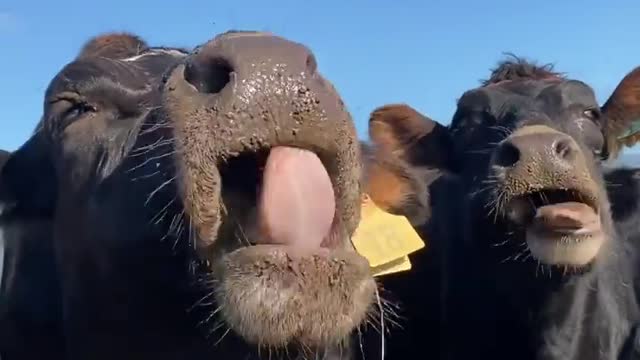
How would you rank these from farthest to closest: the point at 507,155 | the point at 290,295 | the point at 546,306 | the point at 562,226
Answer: the point at 546,306 < the point at 507,155 < the point at 562,226 < the point at 290,295

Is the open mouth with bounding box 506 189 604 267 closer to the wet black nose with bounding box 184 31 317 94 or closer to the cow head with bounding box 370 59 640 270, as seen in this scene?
the cow head with bounding box 370 59 640 270

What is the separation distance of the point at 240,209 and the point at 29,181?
1632 millimetres

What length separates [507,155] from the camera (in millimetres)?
5559

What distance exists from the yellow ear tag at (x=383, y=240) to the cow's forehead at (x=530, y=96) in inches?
73.5

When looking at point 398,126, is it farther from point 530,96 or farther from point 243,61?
point 243,61

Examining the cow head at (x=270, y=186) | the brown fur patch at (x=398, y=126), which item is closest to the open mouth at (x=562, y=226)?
the brown fur patch at (x=398, y=126)

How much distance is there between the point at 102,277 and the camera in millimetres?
3500

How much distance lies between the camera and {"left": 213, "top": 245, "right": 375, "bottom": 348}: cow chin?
2557 mm

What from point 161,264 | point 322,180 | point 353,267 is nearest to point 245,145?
point 322,180

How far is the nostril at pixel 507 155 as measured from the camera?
5458mm

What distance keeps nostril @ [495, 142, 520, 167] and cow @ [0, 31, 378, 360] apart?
→ 2574 mm

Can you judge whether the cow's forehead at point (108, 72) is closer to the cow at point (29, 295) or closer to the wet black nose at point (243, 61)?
the cow at point (29, 295)

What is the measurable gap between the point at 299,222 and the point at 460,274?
12.3 ft

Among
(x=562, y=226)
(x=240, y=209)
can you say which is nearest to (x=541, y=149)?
(x=562, y=226)
